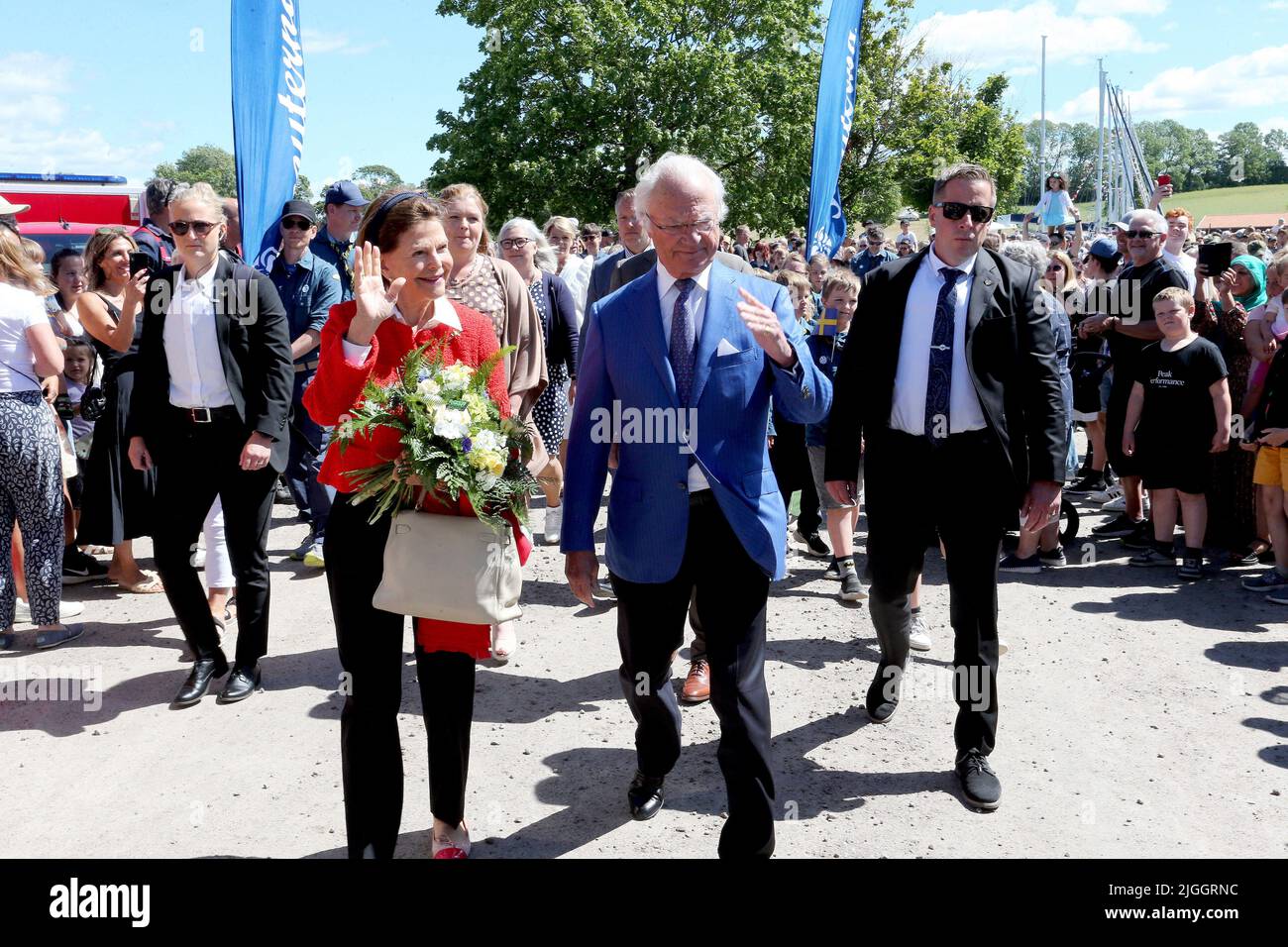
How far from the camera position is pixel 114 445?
270 inches

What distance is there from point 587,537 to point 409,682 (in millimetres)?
2278

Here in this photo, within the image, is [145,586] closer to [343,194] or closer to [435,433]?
[343,194]

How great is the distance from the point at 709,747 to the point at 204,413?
2.88 m

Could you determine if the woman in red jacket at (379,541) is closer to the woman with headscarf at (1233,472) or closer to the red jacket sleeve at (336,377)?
the red jacket sleeve at (336,377)

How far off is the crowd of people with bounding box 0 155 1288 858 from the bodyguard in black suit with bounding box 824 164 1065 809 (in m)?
0.01

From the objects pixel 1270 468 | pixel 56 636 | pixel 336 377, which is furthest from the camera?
pixel 1270 468

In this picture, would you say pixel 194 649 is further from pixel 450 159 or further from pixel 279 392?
pixel 450 159

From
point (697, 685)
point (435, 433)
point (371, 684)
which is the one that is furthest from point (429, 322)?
point (697, 685)

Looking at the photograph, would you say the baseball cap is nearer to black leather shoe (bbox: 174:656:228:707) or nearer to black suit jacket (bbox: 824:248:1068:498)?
black leather shoe (bbox: 174:656:228:707)

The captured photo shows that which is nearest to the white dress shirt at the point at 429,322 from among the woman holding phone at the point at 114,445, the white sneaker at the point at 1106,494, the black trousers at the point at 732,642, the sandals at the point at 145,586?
the black trousers at the point at 732,642

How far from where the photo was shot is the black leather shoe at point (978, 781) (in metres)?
3.99

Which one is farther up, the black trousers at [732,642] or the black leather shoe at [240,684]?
the black trousers at [732,642]

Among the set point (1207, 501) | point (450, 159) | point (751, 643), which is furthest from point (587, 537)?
point (450, 159)

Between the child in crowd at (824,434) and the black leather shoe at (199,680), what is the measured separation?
3.57 metres
